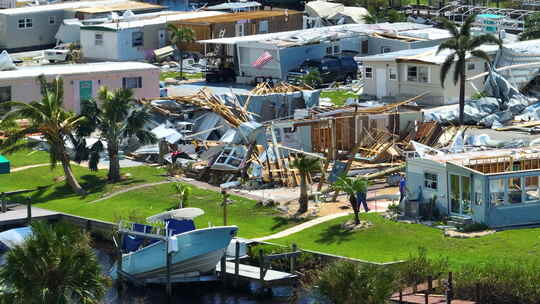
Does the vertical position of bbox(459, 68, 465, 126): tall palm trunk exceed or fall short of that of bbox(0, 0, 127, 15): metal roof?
it falls short

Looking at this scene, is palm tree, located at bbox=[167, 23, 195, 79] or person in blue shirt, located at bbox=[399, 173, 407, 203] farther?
palm tree, located at bbox=[167, 23, 195, 79]

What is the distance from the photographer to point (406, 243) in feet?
156

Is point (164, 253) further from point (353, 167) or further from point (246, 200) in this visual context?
point (353, 167)

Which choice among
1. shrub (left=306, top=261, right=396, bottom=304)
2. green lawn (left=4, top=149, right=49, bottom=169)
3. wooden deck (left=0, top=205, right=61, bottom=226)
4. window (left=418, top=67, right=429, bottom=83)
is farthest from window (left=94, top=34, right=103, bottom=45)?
shrub (left=306, top=261, right=396, bottom=304)

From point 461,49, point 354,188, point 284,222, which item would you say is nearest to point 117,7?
point 461,49

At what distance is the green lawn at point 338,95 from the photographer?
74.5m

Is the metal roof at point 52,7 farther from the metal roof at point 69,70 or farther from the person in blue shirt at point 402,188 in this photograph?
the person in blue shirt at point 402,188

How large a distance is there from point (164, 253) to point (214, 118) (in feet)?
58.2

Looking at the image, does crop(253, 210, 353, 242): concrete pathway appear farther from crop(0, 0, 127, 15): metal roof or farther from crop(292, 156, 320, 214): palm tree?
crop(0, 0, 127, 15): metal roof

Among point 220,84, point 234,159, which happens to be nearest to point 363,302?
point 234,159

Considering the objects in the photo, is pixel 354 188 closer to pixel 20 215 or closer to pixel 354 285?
pixel 354 285

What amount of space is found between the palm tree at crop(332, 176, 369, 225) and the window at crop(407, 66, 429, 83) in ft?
73.0

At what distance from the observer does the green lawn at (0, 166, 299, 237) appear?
52.7m

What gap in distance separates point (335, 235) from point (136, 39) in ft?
151
